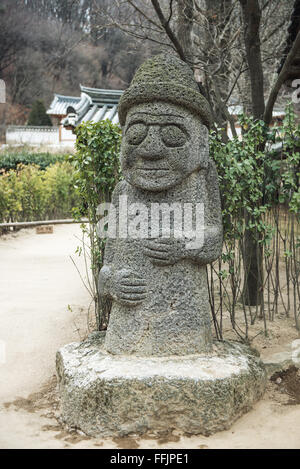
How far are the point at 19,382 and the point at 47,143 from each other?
77.5 ft

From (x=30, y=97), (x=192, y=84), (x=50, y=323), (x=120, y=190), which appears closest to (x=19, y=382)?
(x=50, y=323)

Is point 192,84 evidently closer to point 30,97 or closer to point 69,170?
point 69,170

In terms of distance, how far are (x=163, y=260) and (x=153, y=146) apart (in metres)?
0.73

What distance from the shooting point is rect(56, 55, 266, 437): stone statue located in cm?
282

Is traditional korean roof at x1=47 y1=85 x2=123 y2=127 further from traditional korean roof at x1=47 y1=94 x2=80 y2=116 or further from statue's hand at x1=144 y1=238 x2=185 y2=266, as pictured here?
statue's hand at x1=144 y1=238 x2=185 y2=266

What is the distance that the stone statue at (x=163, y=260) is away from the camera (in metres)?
2.82

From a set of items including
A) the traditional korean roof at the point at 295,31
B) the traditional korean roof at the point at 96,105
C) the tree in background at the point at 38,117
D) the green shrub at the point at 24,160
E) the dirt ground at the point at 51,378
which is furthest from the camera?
the tree in background at the point at 38,117

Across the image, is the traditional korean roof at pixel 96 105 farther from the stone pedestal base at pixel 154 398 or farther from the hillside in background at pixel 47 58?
the stone pedestal base at pixel 154 398

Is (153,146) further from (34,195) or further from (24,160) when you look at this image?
(24,160)

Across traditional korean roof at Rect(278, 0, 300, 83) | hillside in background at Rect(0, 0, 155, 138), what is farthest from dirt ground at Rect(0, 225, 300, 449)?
hillside in background at Rect(0, 0, 155, 138)

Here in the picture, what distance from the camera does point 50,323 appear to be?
15.4 feet

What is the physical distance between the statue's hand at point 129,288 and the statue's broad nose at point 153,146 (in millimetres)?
769

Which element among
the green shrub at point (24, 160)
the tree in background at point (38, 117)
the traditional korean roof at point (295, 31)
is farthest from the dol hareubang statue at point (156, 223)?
the tree in background at point (38, 117)

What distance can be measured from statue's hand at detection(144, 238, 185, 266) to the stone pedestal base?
0.65m
